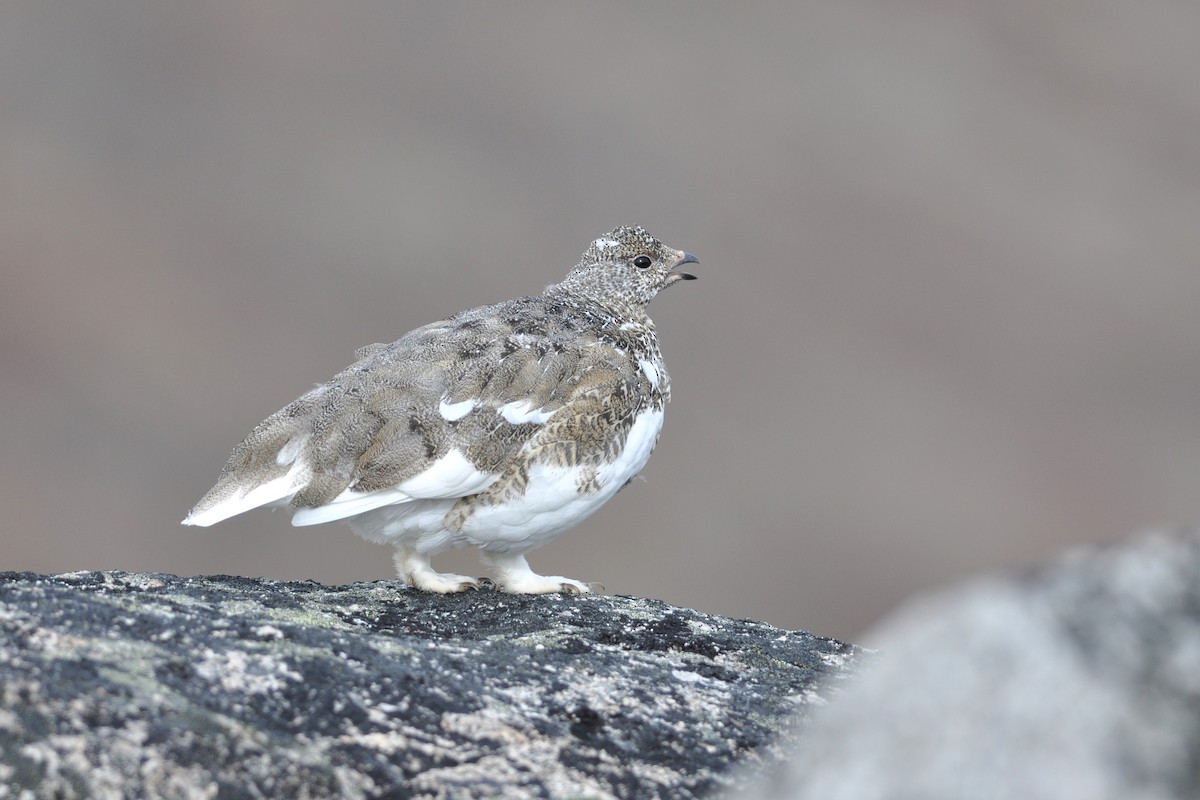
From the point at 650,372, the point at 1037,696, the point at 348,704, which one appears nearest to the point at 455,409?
the point at 650,372

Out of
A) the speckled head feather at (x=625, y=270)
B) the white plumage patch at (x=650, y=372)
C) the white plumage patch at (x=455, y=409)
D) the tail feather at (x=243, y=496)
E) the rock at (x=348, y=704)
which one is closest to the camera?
the rock at (x=348, y=704)

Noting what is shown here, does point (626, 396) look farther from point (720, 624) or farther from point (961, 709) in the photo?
point (961, 709)

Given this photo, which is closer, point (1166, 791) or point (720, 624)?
point (1166, 791)

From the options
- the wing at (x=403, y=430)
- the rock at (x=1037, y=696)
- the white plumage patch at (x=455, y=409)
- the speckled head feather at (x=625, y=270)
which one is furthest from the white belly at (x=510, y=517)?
the rock at (x=1037, y=696)

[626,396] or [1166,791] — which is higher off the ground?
[626,396]

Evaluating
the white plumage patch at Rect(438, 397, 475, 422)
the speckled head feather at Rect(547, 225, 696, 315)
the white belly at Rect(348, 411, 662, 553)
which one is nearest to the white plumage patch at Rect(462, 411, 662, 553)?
the white belly at Rect(348, 411, 662, 553)

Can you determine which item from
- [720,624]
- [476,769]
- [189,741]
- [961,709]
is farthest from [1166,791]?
[720,624]

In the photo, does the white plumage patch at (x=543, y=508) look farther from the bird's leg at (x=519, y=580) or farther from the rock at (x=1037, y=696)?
the rock at (x=1037, y=696)
